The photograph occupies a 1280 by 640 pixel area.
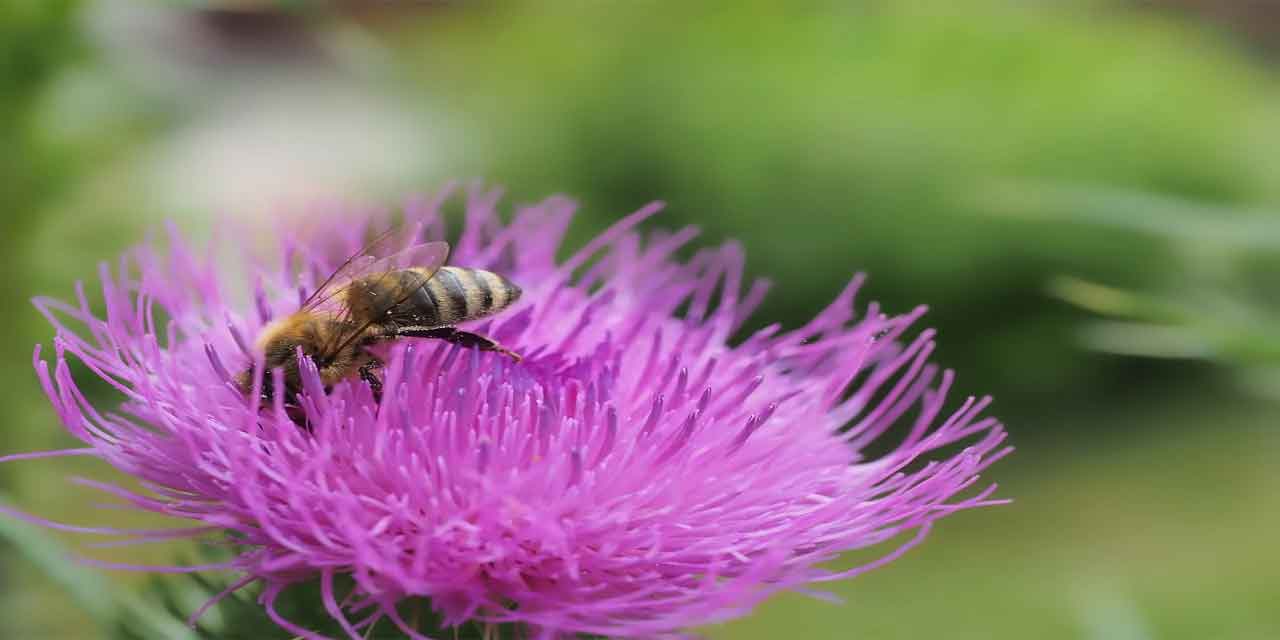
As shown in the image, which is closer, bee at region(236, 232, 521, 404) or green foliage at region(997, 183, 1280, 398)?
bee at region(236, 232, 521, 404)

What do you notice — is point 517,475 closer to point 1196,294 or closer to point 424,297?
point 424,297

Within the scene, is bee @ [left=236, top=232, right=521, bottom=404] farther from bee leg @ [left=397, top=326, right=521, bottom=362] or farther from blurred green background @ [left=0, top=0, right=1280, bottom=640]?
blurred green background @ [left=0, top=0, right=1280, bottom=640]

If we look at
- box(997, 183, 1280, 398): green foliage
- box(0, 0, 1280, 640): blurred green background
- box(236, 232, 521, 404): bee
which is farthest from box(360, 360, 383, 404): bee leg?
box(0, 0, 1280, 640): blurred green background

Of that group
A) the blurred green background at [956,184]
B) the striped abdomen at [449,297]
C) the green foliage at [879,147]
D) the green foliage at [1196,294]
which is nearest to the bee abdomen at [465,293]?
the striped abdomen at [449,297]

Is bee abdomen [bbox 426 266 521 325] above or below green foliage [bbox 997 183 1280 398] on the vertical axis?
below

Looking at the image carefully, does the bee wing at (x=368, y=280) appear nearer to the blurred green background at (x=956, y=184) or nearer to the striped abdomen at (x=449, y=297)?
the striped abdomen at (x=449, y=297)

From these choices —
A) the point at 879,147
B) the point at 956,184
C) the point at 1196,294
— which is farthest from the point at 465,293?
the point at 879,147

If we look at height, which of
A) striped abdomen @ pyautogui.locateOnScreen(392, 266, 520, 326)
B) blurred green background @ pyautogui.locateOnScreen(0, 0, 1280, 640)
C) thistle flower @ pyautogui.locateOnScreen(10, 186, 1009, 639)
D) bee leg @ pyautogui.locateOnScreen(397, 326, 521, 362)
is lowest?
thistle flower @ pyautogui.locateOnScreen(10, 186, 1009, 639)

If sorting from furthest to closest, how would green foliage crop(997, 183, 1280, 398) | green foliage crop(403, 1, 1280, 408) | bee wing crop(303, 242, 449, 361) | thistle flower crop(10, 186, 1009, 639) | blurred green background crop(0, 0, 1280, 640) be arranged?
green foliage crop(403, 1, 1280, 408) → blurred green background crop(0, 0, 1280, 640) → green foliage crop(997, 183, 1280, 398) → bee wing crop(303, 242, 449, 361) → thistle flower crop(10, 186, 1009, 639)
